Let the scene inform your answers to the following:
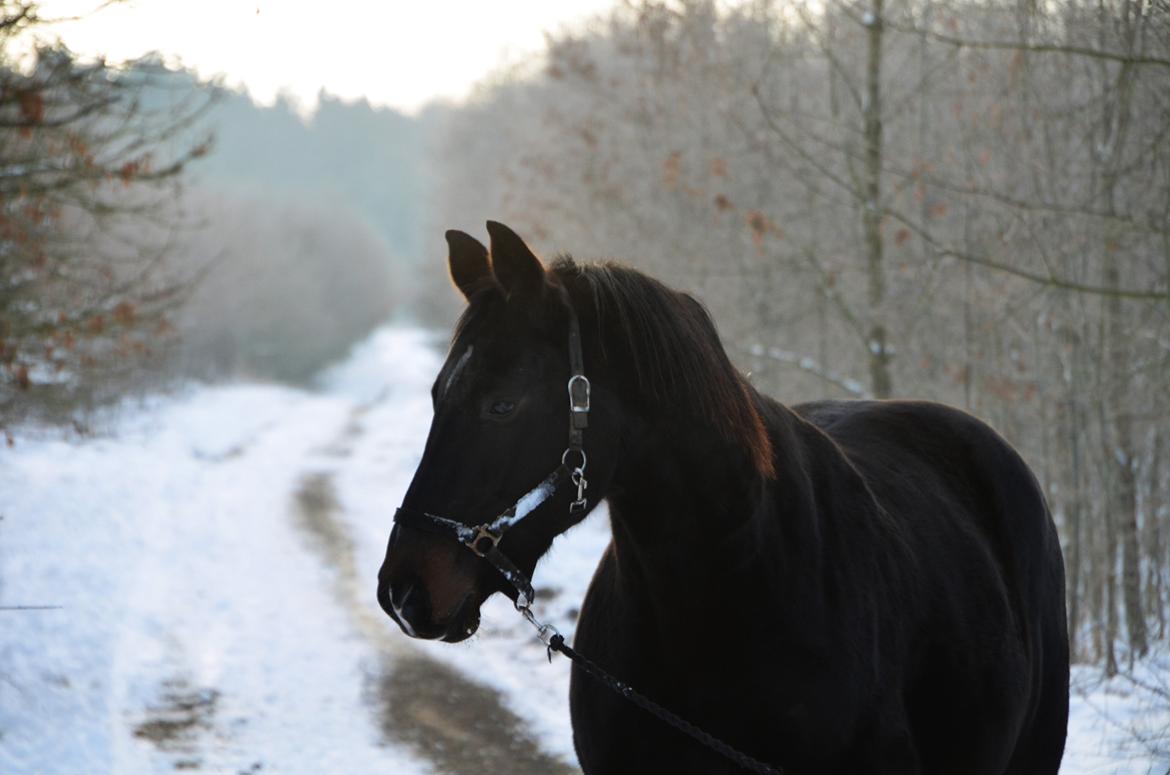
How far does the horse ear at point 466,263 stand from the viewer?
2.75 meters

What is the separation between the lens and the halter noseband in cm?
242

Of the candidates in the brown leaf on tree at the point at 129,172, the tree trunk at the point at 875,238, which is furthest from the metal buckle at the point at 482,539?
the tree trunk at the point at 875,238

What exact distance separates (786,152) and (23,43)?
7921 mm

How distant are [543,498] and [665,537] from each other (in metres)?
0.36

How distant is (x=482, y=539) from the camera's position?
243 centimetres

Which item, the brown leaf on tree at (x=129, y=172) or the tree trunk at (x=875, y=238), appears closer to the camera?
the brown leaf on tree at (x=129, y=172)

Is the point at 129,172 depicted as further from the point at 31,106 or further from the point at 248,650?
the point at 248,650

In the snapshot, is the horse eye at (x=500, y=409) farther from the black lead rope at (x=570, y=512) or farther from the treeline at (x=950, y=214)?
the treeline at (x=950, y=214)

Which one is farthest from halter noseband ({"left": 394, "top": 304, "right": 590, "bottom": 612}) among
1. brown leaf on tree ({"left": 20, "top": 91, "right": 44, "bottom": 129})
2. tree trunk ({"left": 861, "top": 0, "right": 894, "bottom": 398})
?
tree trunk ({"left": 861, "top": 0, "right": 894, "bottom": 398})

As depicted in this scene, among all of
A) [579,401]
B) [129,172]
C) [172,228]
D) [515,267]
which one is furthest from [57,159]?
[579,401]

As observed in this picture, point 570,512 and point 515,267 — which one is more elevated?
point 515,267

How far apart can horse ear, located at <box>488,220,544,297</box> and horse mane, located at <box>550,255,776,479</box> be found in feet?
0.34

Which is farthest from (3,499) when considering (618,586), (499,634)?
(618,586)

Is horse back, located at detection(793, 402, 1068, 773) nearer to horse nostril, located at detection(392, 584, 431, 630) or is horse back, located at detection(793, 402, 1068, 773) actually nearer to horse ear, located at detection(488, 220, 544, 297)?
horse ear, located at detection(488, 220, 544, 297)
